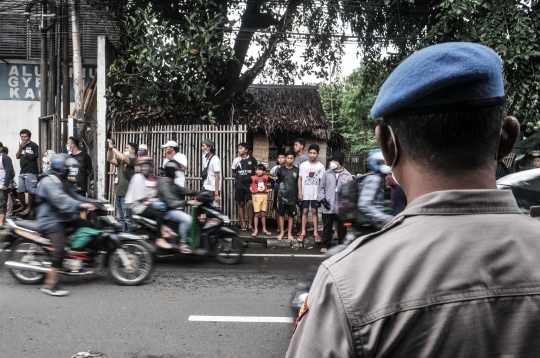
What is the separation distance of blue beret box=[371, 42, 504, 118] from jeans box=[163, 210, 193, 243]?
6749 millimetres

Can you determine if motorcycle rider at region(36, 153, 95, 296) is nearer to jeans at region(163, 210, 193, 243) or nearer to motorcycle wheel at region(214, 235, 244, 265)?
jeans at region(163, 210, 193, 243)

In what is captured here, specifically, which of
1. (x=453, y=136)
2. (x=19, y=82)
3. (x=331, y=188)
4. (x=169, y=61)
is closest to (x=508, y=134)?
(x=453, y=136)

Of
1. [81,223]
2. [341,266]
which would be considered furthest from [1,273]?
[341,266]

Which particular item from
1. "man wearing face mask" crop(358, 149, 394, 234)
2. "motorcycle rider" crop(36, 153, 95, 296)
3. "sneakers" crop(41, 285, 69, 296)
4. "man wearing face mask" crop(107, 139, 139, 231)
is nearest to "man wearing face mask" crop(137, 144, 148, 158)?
"man wearing face mask" crop(107, 139, 139, 231)

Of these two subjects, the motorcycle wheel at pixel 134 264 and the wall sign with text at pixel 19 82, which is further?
the wall sign with text at pixel 19 82

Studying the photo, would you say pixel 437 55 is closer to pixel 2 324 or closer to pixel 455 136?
pixel 455 136

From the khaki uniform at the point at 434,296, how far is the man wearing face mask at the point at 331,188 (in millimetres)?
7945

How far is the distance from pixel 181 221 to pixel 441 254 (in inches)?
271

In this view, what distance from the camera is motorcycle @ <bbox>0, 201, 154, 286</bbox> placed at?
6430 mm

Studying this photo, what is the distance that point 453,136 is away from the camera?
1.06 meters

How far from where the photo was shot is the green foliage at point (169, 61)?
10688 millimetres

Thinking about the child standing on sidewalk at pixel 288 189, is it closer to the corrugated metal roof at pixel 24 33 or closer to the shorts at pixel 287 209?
the shorts at pixel 287 209

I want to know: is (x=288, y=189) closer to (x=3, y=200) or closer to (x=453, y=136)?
(x=3, y=200)

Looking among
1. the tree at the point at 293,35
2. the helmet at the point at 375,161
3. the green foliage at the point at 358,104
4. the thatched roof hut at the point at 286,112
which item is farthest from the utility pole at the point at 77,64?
the helmet at the point at 375,161
